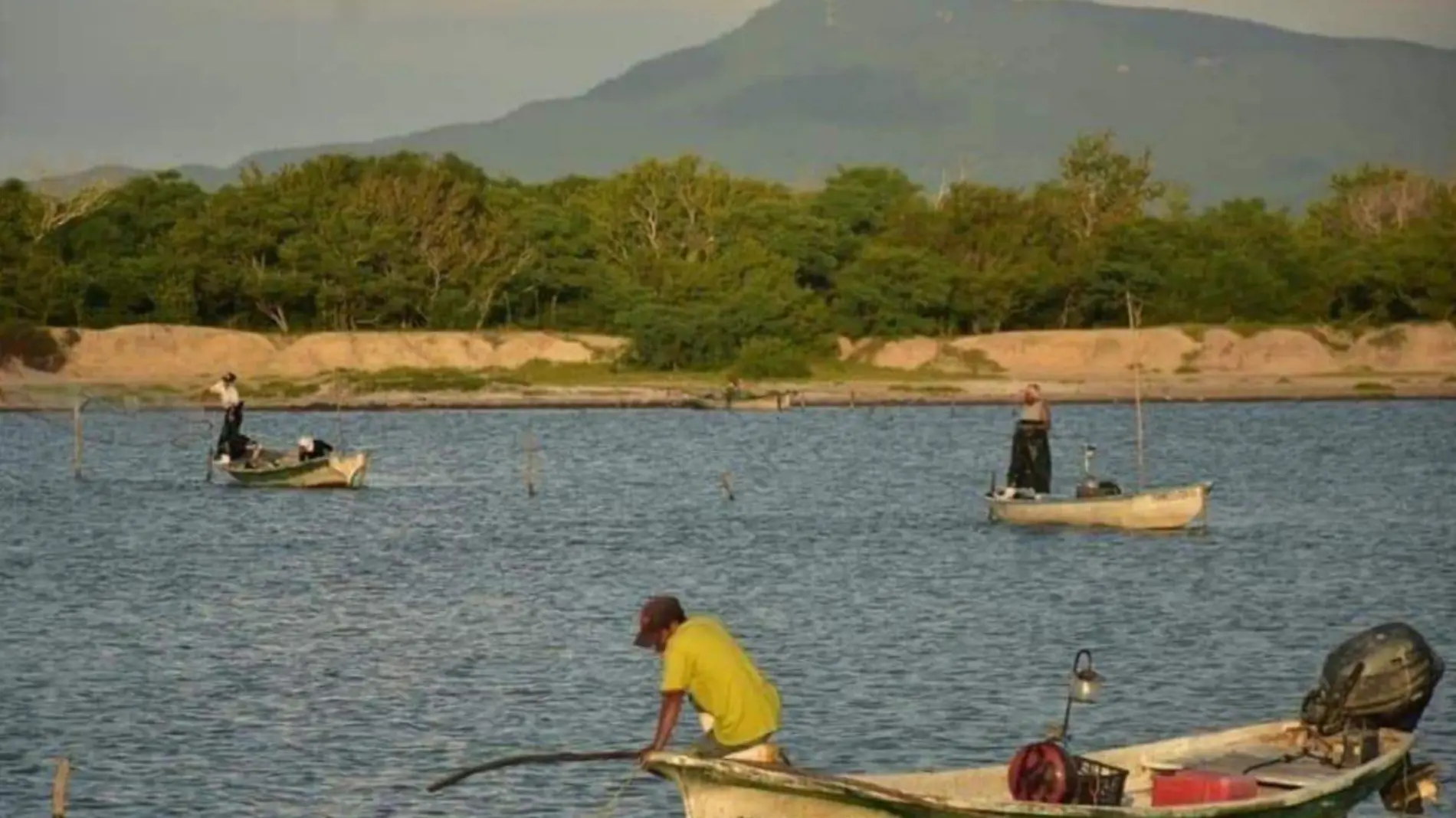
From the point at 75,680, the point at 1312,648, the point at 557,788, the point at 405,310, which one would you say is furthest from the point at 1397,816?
the point at 405,310

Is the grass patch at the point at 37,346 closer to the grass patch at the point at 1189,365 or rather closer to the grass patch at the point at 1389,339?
the grass patch at the point at 1189,365

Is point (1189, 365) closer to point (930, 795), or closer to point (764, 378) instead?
point (764, 378)

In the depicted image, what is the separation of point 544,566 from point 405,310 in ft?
246

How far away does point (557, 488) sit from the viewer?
68750 mm

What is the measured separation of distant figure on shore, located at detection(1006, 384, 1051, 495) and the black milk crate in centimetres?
2574

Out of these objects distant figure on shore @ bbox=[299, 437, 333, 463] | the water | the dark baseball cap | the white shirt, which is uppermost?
the white shirt

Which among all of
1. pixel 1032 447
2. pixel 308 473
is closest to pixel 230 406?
pixel 308 473

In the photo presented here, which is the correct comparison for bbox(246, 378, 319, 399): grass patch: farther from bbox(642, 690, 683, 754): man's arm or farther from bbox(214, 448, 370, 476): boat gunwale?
bbox(642, 690, 683, 754): man's arm

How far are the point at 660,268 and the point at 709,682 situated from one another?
102372 millimetres

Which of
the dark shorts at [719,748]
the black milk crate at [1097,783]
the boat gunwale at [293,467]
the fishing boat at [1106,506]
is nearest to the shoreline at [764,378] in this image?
the boat gunwale at [293,467]

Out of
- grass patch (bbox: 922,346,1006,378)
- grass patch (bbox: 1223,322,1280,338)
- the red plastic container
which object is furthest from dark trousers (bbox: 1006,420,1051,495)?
grass patch (bbox: 1223,322,1280,338)

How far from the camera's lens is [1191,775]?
66.5 ft

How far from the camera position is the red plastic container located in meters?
20.0

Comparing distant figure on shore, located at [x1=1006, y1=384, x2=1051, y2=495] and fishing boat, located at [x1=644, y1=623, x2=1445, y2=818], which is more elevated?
distant figure on shore, located at [x1=1006, y1=384, x2=1051, y2=495]
